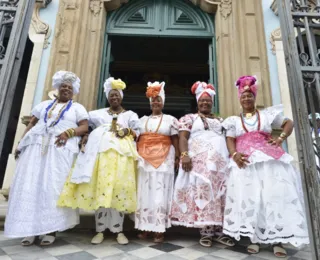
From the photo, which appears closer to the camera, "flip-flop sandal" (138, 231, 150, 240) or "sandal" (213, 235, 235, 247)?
"sandal" (213, 235, 235, 247)

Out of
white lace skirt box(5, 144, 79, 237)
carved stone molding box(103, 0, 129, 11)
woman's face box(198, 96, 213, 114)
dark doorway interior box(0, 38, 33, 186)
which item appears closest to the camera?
white lace skirt box(5, 144, 79, 237)

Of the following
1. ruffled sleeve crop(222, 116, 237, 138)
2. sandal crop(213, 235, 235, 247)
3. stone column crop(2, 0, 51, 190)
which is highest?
stone column crop(2, 0, 51, 190)

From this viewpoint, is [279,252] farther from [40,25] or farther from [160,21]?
[40,25]

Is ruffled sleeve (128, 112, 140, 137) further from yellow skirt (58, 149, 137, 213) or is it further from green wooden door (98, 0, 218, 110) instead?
green wooden door (98, 0, 218, 110)

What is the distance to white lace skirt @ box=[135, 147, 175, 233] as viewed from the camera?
9.21 feet

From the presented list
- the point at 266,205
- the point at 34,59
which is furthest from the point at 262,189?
the point at 34,59

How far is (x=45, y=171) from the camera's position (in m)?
2.73

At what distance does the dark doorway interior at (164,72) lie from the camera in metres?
7.75

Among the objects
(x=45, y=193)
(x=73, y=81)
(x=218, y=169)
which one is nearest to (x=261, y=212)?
(x=218, y=169)

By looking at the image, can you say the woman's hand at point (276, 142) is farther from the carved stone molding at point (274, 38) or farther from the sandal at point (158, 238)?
the carved stone molding at point (274, 38)

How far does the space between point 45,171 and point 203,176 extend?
64.2 inches

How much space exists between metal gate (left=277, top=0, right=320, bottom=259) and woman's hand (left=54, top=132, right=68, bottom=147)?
7.28 feet

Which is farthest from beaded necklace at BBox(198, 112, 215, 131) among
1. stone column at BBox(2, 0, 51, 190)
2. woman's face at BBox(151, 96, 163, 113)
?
stone column at BBox(2, 0, 51, 190)

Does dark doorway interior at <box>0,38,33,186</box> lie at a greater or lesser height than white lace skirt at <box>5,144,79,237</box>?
greater
